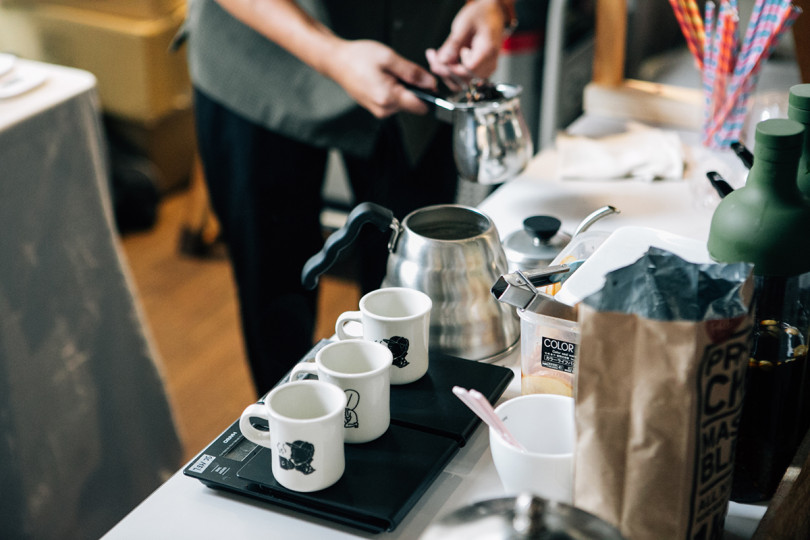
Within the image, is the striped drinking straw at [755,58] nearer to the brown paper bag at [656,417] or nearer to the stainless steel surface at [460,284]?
the stainless steel surface at [460,284]

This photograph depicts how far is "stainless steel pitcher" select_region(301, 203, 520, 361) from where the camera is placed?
955mm

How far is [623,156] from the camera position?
1.46 meters

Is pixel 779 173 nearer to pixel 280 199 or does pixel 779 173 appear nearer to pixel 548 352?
pixel 548 352

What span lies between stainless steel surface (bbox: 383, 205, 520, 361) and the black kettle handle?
5cm

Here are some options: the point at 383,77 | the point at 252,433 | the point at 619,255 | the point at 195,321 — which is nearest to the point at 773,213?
the point at 619,255

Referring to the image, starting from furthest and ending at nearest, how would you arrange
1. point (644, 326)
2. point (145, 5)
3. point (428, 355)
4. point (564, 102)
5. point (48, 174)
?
point (145, 5) < point (564, 102) < point (48, 174) < point (428, 355) < point (644, 326)

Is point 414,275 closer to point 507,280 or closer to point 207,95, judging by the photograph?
point 507,280

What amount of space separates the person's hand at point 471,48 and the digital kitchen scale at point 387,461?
2.02 ft

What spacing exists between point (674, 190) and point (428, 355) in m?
0.62

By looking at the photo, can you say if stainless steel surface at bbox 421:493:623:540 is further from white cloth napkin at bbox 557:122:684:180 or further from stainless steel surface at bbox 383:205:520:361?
white cloth napkin at bbox 557:122:684:180

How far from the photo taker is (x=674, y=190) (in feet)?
4.53

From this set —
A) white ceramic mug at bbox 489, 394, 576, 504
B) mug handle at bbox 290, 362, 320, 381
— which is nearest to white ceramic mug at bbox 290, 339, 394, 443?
mug handle at bbox 290, 362, 320, 381

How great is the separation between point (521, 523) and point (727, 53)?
1086 millimetres

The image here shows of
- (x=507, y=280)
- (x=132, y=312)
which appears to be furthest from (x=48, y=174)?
(x=507, y=280)
